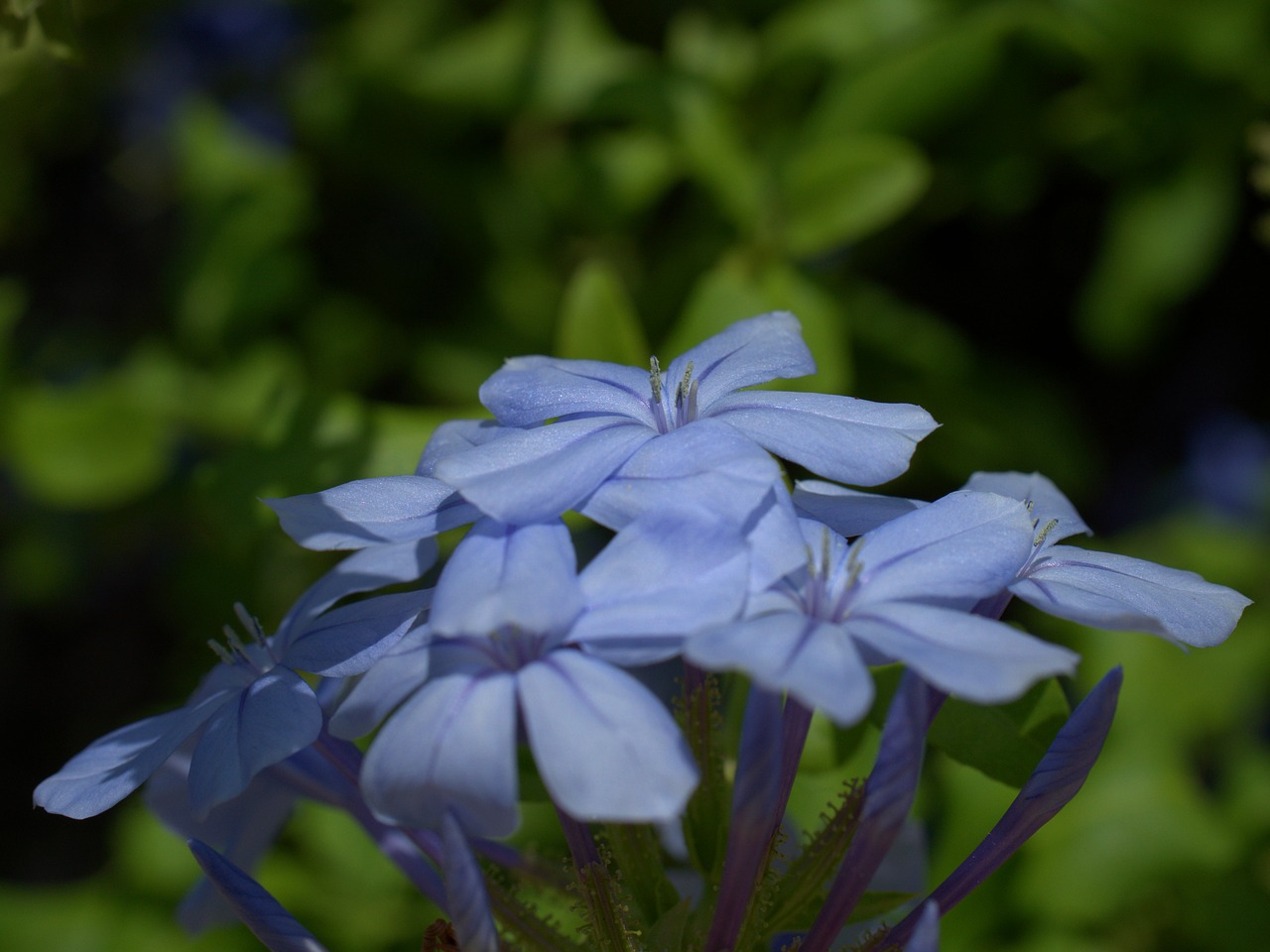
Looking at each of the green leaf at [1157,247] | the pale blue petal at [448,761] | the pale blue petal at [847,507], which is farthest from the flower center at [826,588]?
the green leaf at [1157,247]

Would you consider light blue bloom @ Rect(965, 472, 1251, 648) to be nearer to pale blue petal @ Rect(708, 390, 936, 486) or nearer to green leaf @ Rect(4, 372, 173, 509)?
pale blue petal @ Rect(708, 390, 936, 486)

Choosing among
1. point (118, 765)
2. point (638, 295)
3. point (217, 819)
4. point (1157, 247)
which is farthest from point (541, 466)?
point (1157, 247)

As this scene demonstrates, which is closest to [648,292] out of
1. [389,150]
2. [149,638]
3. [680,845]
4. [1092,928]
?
[389,150]

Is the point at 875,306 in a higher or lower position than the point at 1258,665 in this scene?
higher

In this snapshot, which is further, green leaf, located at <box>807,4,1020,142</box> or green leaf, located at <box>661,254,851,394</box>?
green leaf, located at <box>807,4,1020,142</box>

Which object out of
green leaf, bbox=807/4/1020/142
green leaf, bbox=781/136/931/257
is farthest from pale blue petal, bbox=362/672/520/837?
green leaf, bbox=807/4/1020/142

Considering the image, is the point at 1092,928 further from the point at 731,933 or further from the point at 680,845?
the point at 731,933

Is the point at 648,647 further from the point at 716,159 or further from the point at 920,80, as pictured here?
the point at 920,80

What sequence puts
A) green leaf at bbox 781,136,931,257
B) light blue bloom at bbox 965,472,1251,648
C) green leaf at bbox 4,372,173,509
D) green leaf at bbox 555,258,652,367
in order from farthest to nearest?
green leaf at bbox 4,372,173,509, green leaf at bbox 781,136,931,257, green leaf at bbox 555,258,652,367, light blue bloom at bbox 965,472,1251,648
